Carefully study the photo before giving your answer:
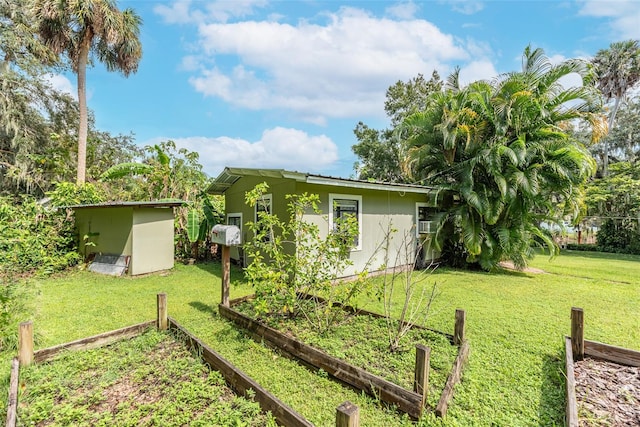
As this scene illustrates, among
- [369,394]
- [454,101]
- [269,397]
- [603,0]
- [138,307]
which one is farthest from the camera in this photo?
[454,101]

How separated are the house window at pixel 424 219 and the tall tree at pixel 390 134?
24.5ft

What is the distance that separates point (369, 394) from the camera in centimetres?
289

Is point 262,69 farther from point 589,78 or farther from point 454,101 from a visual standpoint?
point 589,78

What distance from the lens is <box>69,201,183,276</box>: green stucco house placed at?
8461 millimetres

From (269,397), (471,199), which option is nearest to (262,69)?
(471,199)

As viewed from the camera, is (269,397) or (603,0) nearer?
(269,397)

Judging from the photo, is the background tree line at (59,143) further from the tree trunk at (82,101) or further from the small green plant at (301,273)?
the small green plant at (301,273)

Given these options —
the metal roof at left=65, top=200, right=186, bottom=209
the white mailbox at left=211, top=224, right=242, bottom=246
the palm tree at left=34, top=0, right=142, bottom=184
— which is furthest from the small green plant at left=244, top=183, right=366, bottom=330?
the palm tree at left=34, top=0, right=142, bottom=184

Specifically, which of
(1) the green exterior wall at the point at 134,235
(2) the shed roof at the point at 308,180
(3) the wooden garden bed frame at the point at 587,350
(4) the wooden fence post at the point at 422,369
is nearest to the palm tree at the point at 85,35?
(1) the green exterior wall at the point at 134,235

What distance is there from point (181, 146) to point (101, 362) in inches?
407

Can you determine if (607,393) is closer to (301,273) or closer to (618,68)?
(301,273)

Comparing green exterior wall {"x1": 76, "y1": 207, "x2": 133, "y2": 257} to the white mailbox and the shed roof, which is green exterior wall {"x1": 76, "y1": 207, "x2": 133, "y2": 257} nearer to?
the shed roof

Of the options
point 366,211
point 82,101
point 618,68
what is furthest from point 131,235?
point 618,68

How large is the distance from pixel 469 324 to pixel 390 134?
17245 millimetres
